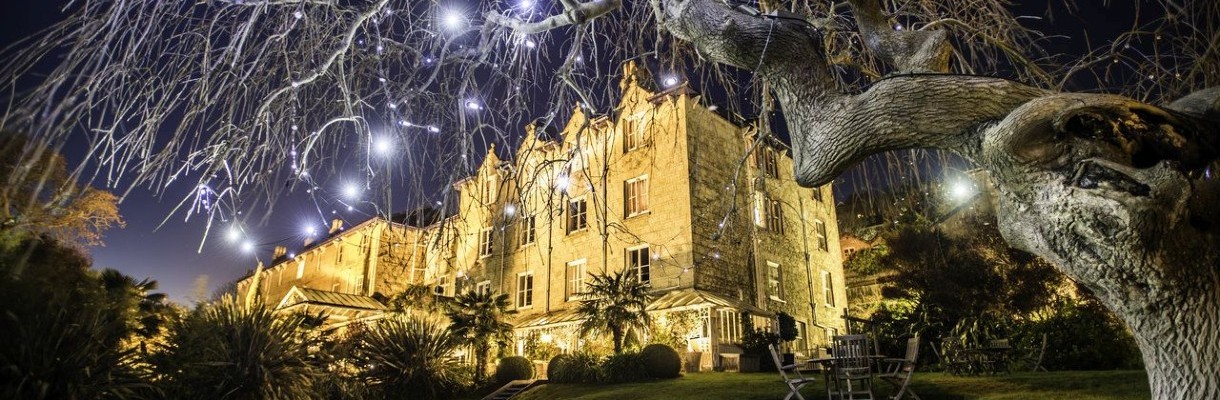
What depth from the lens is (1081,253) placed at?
3434mm

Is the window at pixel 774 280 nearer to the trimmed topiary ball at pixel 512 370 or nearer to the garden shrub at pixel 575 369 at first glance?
the garden shrub at pixel 575 369

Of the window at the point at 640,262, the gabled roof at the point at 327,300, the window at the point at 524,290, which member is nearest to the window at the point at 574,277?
the window at the point at 524,290

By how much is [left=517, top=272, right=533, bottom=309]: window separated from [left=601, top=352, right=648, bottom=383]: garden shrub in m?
8.38

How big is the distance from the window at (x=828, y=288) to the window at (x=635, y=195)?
27.8 feet

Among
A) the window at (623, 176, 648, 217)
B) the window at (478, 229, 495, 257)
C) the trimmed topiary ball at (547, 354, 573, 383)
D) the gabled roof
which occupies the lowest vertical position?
the trimmed topiary ball at (547, 354, 573, 383)

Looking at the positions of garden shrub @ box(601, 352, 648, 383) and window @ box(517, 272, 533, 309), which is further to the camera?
window @ box(517, 272, 533, 309)

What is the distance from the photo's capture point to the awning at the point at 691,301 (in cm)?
1831

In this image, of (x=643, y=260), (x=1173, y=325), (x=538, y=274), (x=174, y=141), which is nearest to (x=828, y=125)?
(x=1173, y=325)

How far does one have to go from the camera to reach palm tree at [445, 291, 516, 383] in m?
19.8

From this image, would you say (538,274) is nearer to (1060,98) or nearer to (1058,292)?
(1058,292)

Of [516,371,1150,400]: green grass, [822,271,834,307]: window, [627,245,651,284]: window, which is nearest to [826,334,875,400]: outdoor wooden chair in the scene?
[516,371,1150,400]: green grass

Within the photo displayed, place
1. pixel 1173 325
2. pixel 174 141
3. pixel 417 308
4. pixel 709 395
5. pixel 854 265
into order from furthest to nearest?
pixel 854 265 < pixel 417 308 < pixel 709 395 < pixel 174 141 < pixel 1173 325

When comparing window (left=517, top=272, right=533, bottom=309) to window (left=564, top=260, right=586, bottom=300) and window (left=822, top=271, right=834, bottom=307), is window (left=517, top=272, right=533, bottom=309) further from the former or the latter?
window (left=822, top=271, right=834, bottom=307)

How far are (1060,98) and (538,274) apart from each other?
21.9 metres
